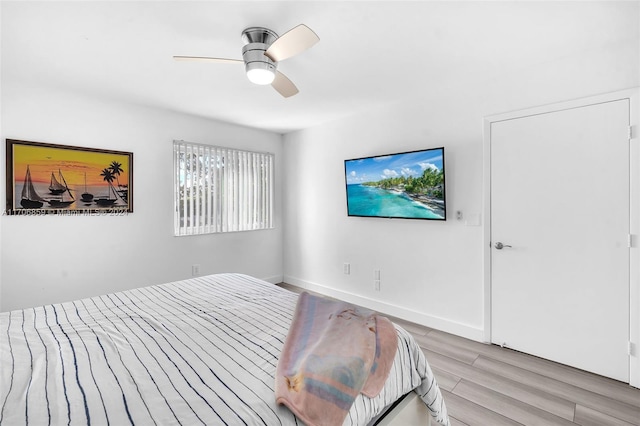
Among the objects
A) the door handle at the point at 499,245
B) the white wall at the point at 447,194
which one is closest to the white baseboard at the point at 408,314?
the white wall at the point at 447,194

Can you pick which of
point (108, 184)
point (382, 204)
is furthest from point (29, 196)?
point (382, 204)

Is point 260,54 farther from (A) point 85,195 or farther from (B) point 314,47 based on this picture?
(A) point 85,195

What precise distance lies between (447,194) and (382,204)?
0.73 m

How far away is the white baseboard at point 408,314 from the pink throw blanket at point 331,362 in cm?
174

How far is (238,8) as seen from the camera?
1693mm

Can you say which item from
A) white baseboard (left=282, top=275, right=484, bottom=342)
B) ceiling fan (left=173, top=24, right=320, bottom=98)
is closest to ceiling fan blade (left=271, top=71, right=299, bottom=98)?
ceiling fan (left=173, top=24, right=320, bottom=98)

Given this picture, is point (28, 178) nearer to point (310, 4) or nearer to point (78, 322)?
point (78, 322)

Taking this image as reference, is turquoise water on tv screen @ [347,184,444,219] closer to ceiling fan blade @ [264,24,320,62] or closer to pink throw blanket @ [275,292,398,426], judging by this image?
pink throw blanket @ [275,292,398,426]

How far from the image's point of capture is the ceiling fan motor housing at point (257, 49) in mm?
1886

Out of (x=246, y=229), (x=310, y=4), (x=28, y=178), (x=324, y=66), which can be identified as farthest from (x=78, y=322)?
(x=246, y=229)

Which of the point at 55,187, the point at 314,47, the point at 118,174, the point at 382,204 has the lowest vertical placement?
the point at 382,204

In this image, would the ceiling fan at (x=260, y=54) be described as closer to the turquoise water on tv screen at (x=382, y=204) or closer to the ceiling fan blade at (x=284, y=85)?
the ceiling fan blade at (x=284, y=85)

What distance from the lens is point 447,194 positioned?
2951 mm

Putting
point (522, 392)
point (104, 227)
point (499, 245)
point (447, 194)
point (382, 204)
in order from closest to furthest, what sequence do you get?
point (522, 392)
point (499, 245)
point (447, 194)
point (104, 227)
point (382, 204)
